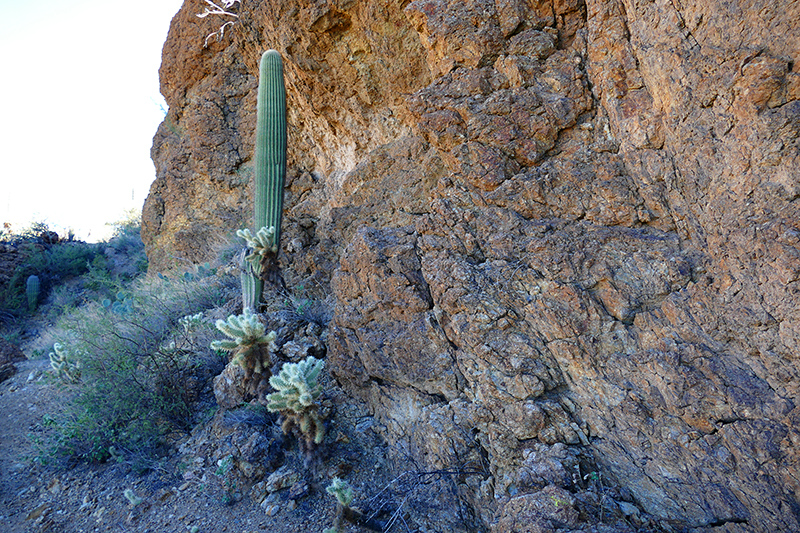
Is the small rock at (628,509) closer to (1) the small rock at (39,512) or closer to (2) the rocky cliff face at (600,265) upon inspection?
(2) the rocky cliff face at (600,265)

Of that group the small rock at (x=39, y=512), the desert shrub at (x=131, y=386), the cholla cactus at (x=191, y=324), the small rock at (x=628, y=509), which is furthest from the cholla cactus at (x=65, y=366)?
the small rock at (x=628, y=509)

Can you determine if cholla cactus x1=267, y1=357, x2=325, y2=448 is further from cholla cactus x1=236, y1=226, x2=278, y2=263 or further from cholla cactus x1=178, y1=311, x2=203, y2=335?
cholla cactus x1=178, y1=311, x2=203, y2=335

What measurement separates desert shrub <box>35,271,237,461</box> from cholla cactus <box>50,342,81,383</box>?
0.07 meters

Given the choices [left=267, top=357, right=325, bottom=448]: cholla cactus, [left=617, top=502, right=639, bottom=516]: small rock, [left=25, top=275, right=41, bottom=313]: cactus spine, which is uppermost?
[left=25, top=275, right=41, bottom=313]: cactus spine

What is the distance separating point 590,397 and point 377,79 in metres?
4.13

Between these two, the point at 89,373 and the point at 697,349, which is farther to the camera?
the point at 89,373

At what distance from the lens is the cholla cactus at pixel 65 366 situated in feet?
16.5

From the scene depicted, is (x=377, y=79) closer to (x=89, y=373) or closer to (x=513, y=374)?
(x=513, y=374)

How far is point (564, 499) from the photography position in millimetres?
2221

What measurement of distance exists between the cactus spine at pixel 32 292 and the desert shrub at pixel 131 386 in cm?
580

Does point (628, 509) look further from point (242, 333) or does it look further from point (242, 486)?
point (242, 333)

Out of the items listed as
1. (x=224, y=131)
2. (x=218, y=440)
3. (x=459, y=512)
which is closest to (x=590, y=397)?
(x=459, y=512)

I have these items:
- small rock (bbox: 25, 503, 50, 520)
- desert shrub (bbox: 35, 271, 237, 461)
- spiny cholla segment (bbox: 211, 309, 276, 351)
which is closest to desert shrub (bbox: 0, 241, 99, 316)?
desert shrub (bbox: 35, 271, 237, 461)

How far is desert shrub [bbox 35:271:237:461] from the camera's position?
4.17 meters
